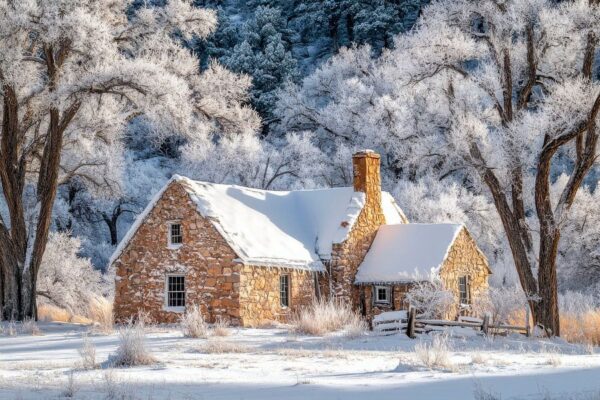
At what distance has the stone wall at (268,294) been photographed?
2916cm

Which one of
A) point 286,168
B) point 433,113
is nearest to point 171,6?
point 433,113

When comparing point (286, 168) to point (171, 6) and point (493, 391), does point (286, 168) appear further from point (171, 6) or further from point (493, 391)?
point (493, 391)

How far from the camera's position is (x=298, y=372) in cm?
1433

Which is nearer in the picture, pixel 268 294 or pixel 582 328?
pixel 582 328

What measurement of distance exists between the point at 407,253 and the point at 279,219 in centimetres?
511

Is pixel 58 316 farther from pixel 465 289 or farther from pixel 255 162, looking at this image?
pixel 255 162

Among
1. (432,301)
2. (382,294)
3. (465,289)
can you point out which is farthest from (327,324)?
(465,289)

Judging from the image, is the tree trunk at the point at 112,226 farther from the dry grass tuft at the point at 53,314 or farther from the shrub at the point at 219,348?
the shrub at the point at 219,348

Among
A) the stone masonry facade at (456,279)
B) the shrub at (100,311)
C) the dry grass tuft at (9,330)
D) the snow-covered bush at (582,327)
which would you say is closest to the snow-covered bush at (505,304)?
the snow-covered bush at (582,327)

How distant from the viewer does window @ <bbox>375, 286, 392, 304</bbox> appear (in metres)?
32.9

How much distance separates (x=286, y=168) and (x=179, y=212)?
20417 mm

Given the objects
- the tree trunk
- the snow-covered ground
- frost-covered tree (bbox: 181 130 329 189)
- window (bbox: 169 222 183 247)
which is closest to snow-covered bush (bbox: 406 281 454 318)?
the snow-covered ground

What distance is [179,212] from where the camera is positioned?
3056 centimetres

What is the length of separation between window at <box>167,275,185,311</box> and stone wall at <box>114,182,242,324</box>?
22cm
